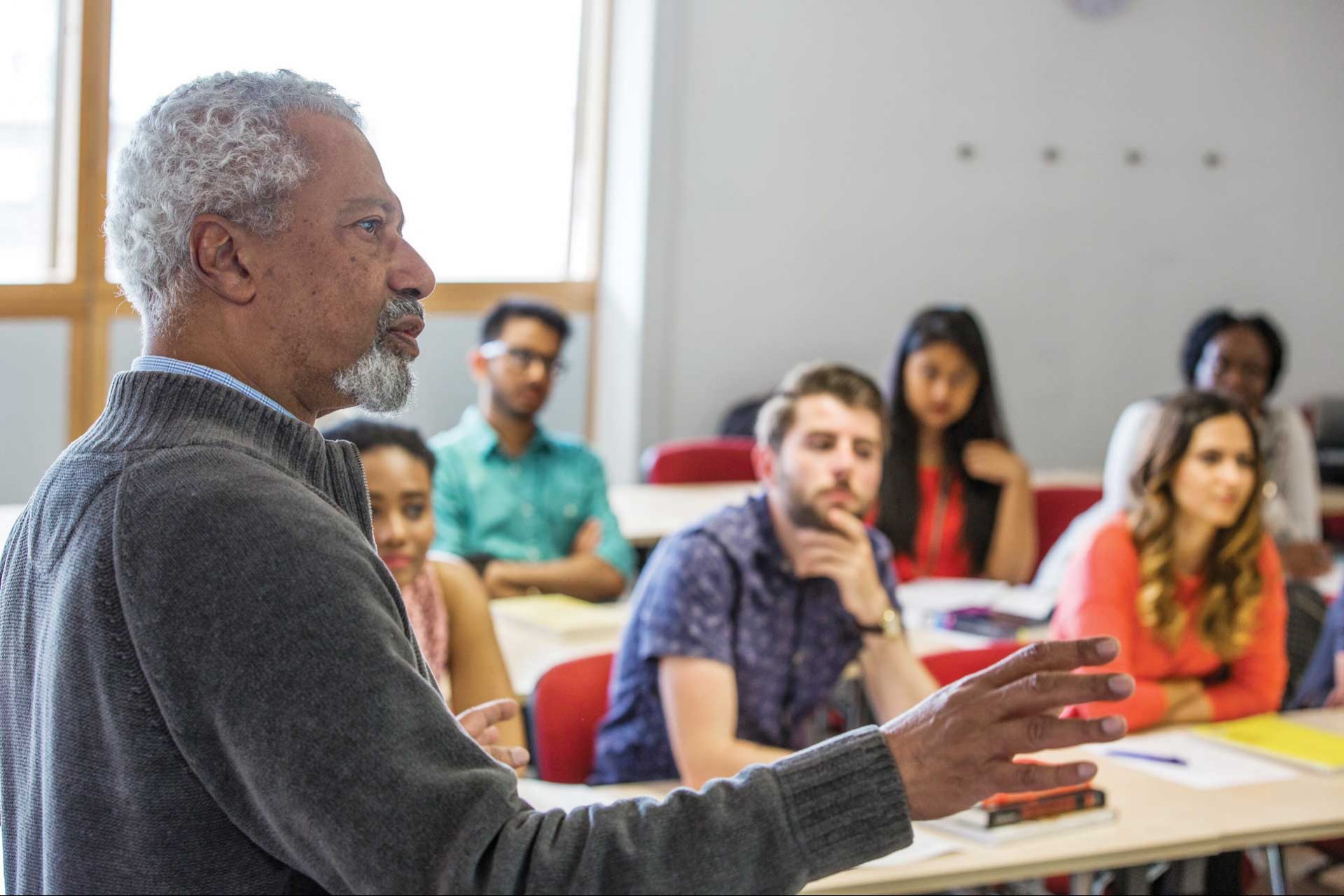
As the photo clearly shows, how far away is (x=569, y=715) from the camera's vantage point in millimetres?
2688

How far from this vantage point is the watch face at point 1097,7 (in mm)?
7168

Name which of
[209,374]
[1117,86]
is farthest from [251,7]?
[209,374]

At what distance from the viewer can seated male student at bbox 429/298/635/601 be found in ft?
14.9

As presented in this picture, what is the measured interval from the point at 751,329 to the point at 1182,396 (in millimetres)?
3597

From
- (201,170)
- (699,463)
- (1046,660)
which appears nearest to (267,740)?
(201,170)

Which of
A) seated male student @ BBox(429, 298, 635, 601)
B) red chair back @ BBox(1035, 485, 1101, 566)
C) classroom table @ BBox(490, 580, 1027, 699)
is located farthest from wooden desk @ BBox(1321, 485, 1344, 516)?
seated male student @ BBox(429, 298, 635, 601)

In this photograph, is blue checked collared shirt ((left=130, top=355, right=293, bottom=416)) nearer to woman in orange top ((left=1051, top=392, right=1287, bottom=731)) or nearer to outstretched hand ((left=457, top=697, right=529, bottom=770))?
outstretched hand ((left=457, top=697, right=529, bottom=770))

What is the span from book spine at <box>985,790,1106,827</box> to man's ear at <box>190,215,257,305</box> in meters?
1.47

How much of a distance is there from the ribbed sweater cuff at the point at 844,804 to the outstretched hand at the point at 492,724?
318mm

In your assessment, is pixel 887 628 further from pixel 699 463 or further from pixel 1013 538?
pixel 699 463

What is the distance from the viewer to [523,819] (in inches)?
38.9

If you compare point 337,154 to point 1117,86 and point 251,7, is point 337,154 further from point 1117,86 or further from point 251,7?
point 1117,86

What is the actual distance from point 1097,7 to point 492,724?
6.72m

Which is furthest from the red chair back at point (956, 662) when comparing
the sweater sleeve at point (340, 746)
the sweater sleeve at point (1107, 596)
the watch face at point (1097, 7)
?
the watch face at point (1097, 7)
